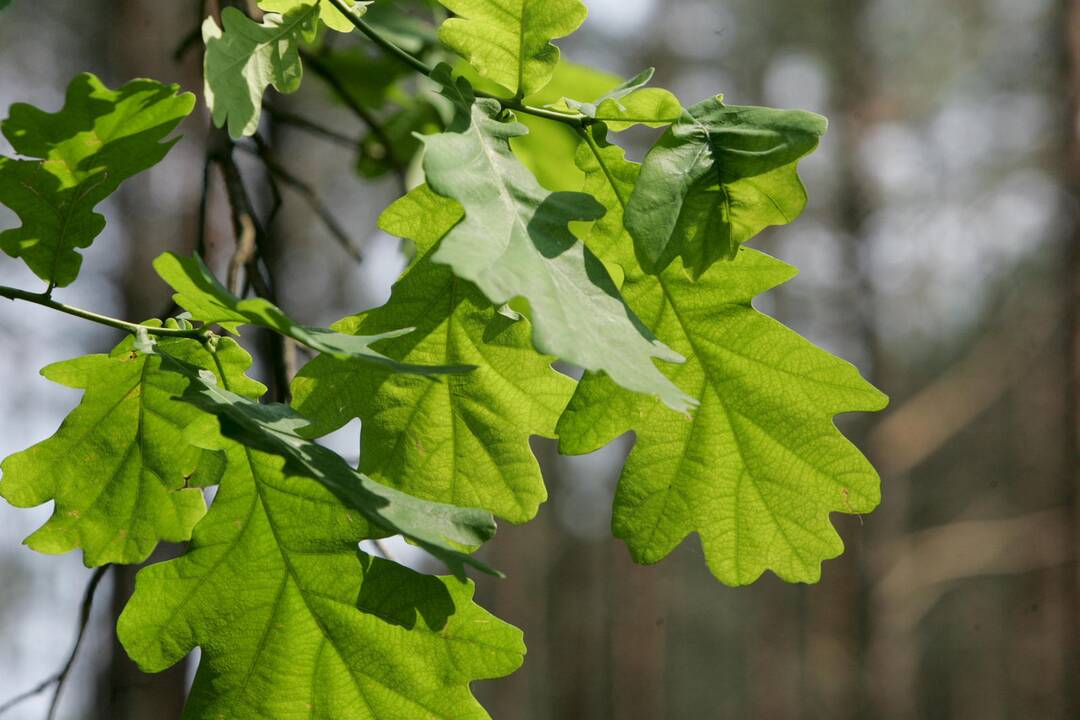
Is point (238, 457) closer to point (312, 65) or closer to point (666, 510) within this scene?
point (666, 510)

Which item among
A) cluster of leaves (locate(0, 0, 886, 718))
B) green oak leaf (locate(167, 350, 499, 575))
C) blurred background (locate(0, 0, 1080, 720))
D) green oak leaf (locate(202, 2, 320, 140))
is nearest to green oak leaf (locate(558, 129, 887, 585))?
cluster of leaves (locate(0, 0, 886, 718))

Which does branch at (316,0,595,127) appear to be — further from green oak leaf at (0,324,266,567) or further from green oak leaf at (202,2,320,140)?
green oak leaf at (0,324,266,567)

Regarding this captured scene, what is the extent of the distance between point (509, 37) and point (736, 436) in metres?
0.45

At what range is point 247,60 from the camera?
31.8 inches

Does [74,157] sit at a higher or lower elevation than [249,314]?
higher

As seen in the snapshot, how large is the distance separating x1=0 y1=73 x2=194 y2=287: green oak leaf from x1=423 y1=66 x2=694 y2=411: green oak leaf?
269 millimetres

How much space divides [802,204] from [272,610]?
23.6 inches

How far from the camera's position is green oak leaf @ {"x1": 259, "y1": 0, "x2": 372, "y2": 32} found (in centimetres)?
86

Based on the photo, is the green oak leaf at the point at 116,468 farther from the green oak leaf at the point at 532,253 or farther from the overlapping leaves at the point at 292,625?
the green oak leaf at the point at 532,253

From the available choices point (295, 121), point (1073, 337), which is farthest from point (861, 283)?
point (295, 121)

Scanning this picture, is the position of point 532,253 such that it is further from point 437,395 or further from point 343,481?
point 437,395

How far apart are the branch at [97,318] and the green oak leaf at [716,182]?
0.40m

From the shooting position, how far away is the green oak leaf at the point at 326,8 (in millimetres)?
857

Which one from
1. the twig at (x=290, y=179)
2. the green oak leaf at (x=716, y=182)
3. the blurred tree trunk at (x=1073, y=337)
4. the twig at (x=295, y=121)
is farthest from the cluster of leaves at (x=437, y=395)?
the blurred tree trunk at (x=1073, y=337)
